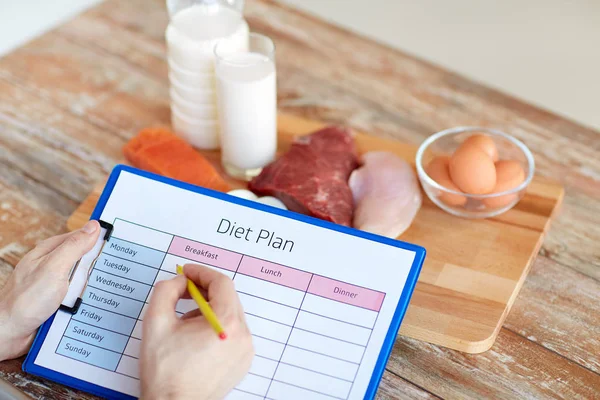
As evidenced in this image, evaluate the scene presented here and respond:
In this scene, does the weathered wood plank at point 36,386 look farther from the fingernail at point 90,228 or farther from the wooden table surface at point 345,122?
the fingernail at point 90,228

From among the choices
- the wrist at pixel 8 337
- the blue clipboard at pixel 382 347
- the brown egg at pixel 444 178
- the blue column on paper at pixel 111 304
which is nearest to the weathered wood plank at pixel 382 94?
the brown egg at pixel 444 178

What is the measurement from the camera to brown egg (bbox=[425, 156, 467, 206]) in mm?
1256

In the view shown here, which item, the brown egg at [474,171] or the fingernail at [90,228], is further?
the brown egg at [474,171]

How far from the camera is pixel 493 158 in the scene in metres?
1.26

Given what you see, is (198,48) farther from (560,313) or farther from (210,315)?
(560,313)

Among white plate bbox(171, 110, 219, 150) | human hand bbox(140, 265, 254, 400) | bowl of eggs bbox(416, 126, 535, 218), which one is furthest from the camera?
white plate bbox(171, 110, 219, 150)

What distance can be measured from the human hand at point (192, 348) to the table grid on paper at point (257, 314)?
0.05m

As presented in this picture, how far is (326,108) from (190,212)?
598 millimetres

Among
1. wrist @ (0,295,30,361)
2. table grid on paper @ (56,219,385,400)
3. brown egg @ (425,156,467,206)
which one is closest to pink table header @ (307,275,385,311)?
table grid on paper @ (56,219,385,400)

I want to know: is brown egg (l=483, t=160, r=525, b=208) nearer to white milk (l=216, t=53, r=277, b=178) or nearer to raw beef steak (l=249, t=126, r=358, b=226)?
raw beef steak (l=249, t=126, r=358, b=226)

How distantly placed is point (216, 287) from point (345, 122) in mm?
727

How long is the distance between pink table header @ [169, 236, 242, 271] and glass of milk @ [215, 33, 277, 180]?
308 millimetres

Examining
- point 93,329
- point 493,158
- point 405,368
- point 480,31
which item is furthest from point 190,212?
point 480,31

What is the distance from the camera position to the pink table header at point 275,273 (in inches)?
40.5
